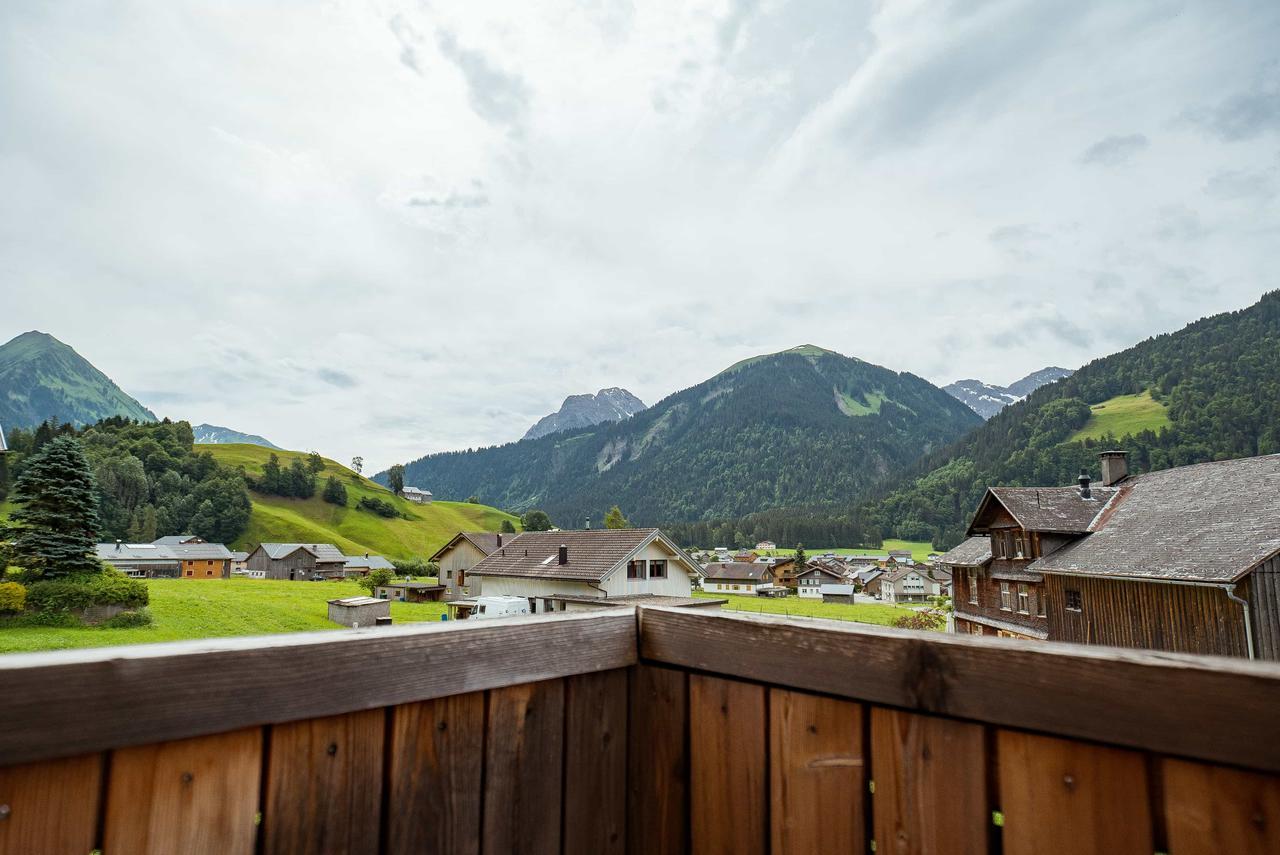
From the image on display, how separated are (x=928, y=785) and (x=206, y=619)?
111 ft

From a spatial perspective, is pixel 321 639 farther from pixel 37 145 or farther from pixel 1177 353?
pixel 1177 353

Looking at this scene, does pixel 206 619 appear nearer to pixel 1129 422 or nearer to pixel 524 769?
pixel 524 769

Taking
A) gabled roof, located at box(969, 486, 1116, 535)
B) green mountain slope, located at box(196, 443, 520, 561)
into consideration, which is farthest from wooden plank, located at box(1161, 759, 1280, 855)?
green mountain slope, located at box(196, 443, 520, 561)

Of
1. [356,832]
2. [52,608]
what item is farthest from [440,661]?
[52,608]

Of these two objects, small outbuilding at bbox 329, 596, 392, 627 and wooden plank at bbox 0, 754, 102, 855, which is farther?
small outbuilding at bbox 329, 596, 392, 627

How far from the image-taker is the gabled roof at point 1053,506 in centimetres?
2231

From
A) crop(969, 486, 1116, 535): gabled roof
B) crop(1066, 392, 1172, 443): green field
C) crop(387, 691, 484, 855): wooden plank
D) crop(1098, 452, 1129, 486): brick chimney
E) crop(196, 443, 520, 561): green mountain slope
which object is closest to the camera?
crop(387, 691, 484, 855): wooden plank

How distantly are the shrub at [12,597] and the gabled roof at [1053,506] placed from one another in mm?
37891

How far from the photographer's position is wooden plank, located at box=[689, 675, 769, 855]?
1.66 metres

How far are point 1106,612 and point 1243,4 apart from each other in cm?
1590

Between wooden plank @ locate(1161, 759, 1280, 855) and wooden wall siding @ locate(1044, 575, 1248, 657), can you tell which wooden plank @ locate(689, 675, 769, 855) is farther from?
wooden wall siding @ locate(1044, 575, 1248, 657)

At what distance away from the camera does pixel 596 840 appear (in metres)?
1.77

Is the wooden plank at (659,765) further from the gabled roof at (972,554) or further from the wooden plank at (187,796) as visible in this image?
the gabled roof at (972,554)

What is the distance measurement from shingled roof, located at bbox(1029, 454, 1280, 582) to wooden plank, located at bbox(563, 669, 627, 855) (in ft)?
63.2
